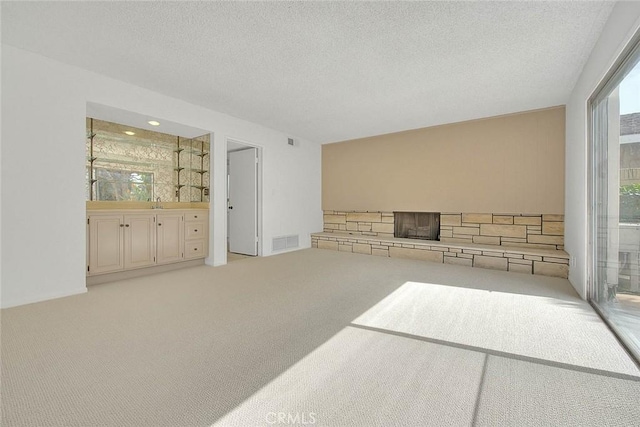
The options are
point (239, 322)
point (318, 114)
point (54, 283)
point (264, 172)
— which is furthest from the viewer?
point (264, 172)

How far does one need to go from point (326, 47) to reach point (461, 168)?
11.5 feet

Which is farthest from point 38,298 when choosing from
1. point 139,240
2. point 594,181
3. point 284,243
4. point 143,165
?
point 594,181

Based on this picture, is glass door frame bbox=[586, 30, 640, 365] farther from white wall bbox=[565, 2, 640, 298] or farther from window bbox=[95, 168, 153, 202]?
window bbox=[95, 168, 153, 202]

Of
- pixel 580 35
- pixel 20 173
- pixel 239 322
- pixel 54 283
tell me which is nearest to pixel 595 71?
pixel 580 35

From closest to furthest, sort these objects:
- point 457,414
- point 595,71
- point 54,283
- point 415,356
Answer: point 457,414
point 415,356
point 595,71
point 54,283

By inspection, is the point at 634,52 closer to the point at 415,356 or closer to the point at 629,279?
the point at 629,279

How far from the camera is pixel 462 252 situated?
4.62 m

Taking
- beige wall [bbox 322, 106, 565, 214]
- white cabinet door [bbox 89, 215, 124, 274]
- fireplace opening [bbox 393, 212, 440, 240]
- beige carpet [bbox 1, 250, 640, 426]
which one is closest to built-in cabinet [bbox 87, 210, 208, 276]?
white cabinet door [bbox 89, 215, 124, 274]

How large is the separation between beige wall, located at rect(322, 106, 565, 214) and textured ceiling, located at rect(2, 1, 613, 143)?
0.58m

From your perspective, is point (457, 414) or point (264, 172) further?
point (264, 172)

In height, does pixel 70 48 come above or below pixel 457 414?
above

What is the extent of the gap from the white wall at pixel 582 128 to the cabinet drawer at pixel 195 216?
4.89m

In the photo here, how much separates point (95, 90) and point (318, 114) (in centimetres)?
292

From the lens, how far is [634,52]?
1851 mm
